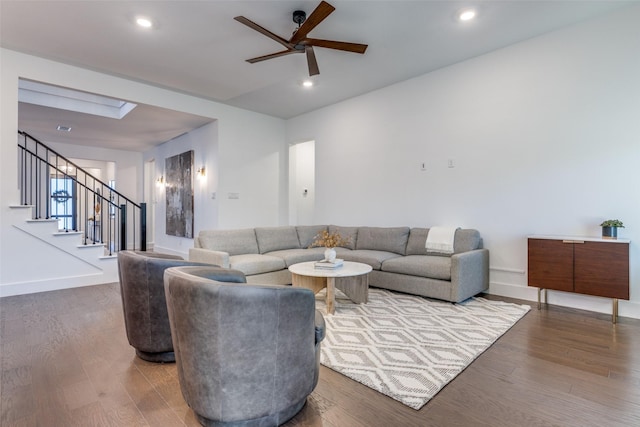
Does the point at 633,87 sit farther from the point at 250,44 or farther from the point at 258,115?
the point at 258,115

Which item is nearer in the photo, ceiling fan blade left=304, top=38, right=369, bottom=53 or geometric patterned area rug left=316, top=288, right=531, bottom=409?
geometric patterned area rug left=316, top=288, right=531, bottom=409

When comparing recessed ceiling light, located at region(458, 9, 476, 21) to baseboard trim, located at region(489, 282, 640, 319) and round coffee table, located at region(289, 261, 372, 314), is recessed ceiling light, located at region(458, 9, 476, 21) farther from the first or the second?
baseboard trim, located at region(489, 282, 640, 319)

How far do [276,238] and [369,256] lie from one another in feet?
5.04

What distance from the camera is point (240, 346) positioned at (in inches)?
54.5

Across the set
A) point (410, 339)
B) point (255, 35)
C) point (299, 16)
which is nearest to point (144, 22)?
point (255, 35)

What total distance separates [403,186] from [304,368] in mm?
3964

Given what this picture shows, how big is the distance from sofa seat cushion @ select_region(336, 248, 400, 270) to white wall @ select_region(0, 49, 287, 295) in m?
2.58

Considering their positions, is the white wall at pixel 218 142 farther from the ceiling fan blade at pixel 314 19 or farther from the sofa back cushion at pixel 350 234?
the ceiling fan blade at pixel 314 19

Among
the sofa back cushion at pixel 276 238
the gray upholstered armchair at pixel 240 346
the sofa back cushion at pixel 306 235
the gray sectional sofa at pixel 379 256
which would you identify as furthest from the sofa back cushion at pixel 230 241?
the gray upholstered armchair at pixel 240 346

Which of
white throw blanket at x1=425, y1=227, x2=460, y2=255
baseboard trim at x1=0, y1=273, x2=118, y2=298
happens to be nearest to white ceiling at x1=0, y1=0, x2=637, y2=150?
white throw blanket at x1=425, y1=227, x2=460, y2=255

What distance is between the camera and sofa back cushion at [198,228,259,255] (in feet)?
14.0

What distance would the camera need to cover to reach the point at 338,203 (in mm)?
6086

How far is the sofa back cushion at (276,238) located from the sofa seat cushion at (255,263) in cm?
43

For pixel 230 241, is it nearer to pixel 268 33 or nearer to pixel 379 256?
pixel 379 256
